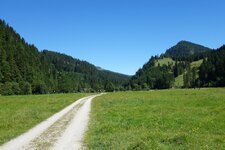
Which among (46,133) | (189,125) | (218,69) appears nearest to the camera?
(46,133)

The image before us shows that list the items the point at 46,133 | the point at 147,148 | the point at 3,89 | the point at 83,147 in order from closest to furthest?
the point at 147,148 → the point at 83,147 → the point at 46,133 → the point at 3,89

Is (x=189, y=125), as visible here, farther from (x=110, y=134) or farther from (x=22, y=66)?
(x=22, y=66)

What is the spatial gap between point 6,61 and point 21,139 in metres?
135

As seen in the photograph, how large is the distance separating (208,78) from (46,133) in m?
183

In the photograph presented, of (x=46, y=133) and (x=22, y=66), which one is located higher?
(x=22, y=66)

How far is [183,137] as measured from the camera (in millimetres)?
16781

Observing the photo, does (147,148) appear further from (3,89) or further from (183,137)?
(3,89)

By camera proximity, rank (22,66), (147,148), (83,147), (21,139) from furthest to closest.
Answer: (22,66) → (21,139) → (83,147) → (147,148)

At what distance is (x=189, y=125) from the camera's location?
2280 cm

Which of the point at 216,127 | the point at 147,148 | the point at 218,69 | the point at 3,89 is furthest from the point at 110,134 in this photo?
the point at 218,69

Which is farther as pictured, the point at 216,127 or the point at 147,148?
the point at 216,127

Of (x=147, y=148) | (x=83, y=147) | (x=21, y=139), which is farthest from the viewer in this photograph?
(x=21, y=139)

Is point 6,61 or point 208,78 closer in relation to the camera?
point 6,61

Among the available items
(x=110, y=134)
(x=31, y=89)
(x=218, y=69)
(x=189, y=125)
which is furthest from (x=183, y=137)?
(x=218, y=69)
